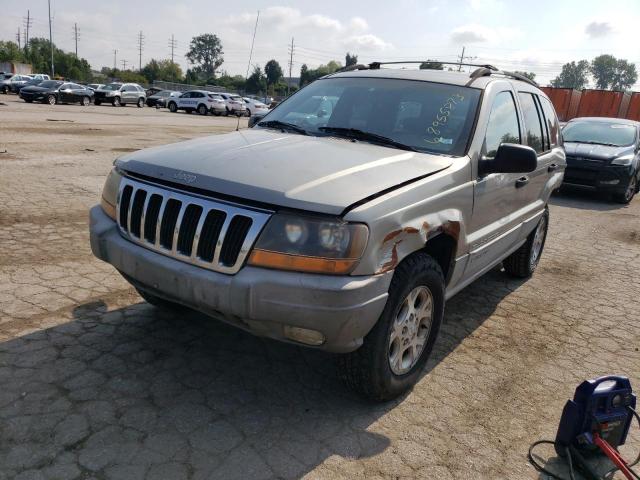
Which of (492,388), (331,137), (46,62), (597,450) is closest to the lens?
(597,450)

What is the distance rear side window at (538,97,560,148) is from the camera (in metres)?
5.10

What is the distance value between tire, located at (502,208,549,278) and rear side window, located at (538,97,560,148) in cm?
72

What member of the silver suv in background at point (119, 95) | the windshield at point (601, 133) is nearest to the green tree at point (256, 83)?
the silver suv in background at point (119, 95)

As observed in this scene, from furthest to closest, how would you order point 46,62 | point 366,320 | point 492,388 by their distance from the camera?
point 46,62 < point 492,388 < point 366,320

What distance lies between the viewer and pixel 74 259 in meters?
4.87

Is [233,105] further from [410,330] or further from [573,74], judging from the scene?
[573,74]

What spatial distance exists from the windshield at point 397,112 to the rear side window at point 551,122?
69.4 inches

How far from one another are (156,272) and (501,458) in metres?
2.00

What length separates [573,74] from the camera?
15162cm

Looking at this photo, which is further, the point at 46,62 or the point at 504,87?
the point at 46,62

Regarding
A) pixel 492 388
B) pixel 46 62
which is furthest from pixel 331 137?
pixel 46 62

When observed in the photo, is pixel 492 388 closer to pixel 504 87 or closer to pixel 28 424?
pixel 504 87

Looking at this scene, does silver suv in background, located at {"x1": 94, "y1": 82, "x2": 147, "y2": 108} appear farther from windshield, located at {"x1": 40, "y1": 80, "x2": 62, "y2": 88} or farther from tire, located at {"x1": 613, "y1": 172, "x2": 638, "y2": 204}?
tire, located at {"x1": 613, "y1": 172, "x2": 638, "y2": 204}

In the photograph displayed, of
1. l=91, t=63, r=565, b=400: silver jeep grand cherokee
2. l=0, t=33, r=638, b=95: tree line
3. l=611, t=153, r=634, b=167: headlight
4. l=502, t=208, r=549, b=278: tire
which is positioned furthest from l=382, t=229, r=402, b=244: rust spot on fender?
l=0, t=33, r=638, b=95: tree line
